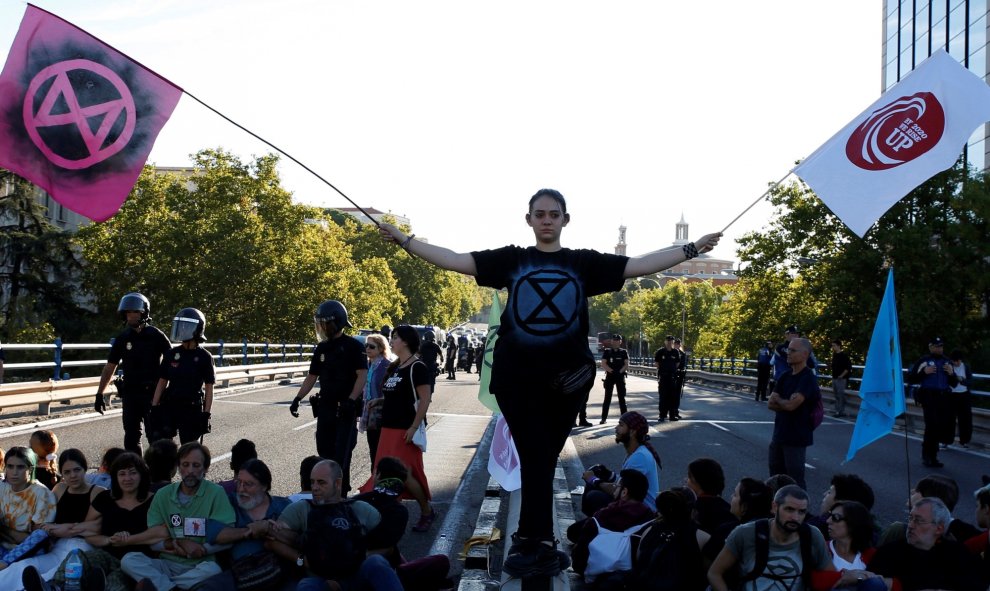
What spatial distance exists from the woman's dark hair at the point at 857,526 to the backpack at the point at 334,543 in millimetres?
2669

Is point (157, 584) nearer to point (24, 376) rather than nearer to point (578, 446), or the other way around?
point (578, 446)

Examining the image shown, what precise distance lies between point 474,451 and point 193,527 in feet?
29.0

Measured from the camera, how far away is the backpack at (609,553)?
20.1 feet

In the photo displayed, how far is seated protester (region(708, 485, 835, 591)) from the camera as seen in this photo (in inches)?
199

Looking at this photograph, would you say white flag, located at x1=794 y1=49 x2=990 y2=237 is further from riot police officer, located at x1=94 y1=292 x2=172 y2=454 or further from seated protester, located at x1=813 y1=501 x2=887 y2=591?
riot police officer, located at x1=94 y1=292 x2=172 y2=454

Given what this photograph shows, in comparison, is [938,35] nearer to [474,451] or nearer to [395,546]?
[474,451]

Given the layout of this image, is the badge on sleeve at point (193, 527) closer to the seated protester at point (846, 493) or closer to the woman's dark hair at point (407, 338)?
the woman's dark hair at point (407, 338)

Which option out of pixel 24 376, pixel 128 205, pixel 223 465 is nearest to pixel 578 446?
pixel 223 465

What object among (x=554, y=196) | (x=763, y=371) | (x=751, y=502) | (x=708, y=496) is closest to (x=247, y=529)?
(x=554, y=196)

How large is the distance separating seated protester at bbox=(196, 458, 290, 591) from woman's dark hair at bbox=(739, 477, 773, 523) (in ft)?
8.84

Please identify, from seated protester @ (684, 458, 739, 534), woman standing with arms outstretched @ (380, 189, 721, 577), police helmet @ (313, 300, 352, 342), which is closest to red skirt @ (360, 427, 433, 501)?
police helmet @ (313, 300, 352, 342)

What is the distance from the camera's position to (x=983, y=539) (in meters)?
5.60

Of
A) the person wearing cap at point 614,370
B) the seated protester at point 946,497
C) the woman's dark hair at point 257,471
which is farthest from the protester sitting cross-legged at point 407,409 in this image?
the person wearing cap at point 614,370

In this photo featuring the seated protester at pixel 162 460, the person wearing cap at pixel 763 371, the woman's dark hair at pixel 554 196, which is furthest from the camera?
the person wearing cap at pixel 763 371
